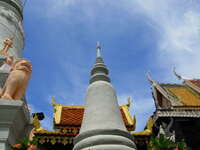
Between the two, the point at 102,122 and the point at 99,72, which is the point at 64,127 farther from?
the point at 102,122

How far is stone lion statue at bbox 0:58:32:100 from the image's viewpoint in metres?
5.26

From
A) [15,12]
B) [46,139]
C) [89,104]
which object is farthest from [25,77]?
[15,12]

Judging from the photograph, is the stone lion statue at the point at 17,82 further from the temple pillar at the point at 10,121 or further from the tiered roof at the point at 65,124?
the tiered roof at the point at 65,124

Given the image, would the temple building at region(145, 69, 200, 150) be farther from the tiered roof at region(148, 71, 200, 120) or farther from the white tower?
the white tower

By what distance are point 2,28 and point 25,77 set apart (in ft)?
15.6

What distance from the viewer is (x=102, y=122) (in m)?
3.44

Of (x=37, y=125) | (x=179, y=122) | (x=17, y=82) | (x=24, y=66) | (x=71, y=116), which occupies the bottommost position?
(x=37, y=125)

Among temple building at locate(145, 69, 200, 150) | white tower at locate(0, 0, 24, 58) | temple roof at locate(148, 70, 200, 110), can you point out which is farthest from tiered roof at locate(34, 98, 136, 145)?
temple roof at locate(148, 70, 200, 110)

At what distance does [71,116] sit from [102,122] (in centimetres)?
432

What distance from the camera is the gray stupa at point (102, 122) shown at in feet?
10.6

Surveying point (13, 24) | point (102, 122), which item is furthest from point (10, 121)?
point (13, 24)

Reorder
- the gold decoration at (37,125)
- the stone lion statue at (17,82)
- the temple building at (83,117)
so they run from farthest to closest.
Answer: the gold decoration at (37,125) → the stone lion statue at (17,82) → the temple building at (83,117)

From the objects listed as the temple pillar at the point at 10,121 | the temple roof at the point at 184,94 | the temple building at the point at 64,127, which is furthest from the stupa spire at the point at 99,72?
the temple roof at the point at 184,94

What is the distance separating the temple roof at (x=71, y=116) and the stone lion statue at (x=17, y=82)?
67.3 inches
